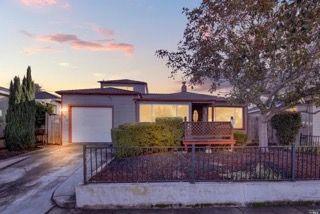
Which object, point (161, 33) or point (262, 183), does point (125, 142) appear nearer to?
point (262, 183)

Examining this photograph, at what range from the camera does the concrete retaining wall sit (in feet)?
26.7

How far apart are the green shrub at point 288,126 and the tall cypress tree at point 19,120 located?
466 inches

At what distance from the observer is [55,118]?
72.8ft

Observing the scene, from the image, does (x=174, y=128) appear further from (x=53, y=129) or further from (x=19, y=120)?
(x=53, y=129)

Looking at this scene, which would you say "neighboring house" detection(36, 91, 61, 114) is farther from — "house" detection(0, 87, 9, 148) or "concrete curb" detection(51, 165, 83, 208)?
"concrete curb" detection(51, 165, 83, 208)

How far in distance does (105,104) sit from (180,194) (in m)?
14.9

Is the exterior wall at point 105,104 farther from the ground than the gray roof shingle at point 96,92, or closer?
closer

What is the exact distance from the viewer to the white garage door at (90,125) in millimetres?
22425

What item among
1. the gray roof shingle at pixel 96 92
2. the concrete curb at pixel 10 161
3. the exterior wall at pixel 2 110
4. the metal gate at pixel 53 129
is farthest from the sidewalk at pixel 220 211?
the gray roof shingle at pixel 96 92

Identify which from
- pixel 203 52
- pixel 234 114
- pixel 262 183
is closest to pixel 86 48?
pixel 234 114

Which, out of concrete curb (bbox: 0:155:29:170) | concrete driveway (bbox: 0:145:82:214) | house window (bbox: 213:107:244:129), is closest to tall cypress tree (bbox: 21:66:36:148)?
concrete driveway (bbox: 0:145:82:214)

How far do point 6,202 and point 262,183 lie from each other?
570 cm

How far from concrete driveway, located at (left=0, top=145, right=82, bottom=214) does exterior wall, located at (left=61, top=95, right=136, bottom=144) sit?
6367 mm

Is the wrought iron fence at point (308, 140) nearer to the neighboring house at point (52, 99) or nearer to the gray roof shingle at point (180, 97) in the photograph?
the gray roof shingle at point (180, 97)
